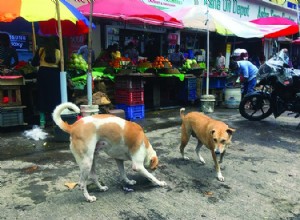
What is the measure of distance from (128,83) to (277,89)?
3.63 meters

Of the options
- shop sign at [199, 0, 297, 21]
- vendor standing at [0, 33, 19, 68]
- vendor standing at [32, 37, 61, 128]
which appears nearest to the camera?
vendor standing at [32, 37, 61, 128]

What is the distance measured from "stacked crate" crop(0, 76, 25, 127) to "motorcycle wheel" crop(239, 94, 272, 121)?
17.7 feet

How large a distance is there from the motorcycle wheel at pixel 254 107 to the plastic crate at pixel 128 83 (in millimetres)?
2704

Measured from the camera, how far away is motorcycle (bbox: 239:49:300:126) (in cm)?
754

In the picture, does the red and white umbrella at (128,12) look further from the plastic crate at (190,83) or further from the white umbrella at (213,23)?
the plastic crate at (190,83)

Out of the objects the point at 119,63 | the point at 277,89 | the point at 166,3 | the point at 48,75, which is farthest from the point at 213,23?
the point at 48,75

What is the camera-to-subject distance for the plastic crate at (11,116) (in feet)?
21.7

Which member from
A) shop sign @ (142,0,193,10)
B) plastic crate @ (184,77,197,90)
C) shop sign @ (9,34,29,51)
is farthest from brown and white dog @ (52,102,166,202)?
shop sign @ (142,0,193,10)

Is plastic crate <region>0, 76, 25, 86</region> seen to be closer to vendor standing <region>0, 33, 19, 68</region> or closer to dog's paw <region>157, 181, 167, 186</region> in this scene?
vendor standing <region>0, 33, 19, 68</region>

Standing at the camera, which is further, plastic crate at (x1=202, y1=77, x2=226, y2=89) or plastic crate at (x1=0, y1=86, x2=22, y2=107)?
plastic crate at (x1=202, y1=77, x2=226, y2=89)

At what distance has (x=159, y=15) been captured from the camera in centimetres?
887

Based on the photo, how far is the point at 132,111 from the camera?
27.4 ft

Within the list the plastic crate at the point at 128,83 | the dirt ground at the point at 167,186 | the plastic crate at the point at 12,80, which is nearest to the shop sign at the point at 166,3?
the plastic crate at the point at 128,83

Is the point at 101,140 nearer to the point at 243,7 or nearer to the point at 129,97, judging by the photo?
the point at 129,97
